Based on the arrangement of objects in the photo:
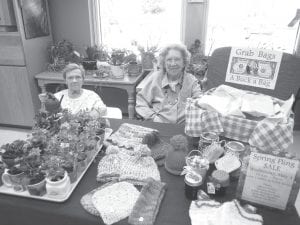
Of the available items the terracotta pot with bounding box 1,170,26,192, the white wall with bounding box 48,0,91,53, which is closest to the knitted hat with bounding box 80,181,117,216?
the terracotta pot with bounding box 1,170,26,192

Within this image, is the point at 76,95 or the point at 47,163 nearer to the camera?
the point at 47,163

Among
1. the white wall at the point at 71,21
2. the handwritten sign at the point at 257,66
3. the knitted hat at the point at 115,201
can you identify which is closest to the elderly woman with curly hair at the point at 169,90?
the handwritten sign at the point at 257,66

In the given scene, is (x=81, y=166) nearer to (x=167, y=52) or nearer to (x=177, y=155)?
(x=177, y=155)

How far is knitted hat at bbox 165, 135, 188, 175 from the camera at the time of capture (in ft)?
3.43

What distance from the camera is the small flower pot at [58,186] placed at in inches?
36.1

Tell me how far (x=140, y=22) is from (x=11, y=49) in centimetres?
159

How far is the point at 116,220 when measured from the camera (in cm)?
85

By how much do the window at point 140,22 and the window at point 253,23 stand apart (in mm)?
464

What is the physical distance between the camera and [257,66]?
138cm

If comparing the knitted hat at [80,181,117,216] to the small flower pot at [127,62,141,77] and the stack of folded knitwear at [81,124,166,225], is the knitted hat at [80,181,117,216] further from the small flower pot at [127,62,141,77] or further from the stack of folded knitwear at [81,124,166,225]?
the small flower pot at [127,62,141,77]

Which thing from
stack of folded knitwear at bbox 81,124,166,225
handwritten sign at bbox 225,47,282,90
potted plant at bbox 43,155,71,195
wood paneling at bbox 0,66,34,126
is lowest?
wood paneling at bbox 0,66,34,126

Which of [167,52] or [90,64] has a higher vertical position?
[167,52]

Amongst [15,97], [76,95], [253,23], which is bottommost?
[15,97]

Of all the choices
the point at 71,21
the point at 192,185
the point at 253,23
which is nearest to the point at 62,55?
the point at 71,21
